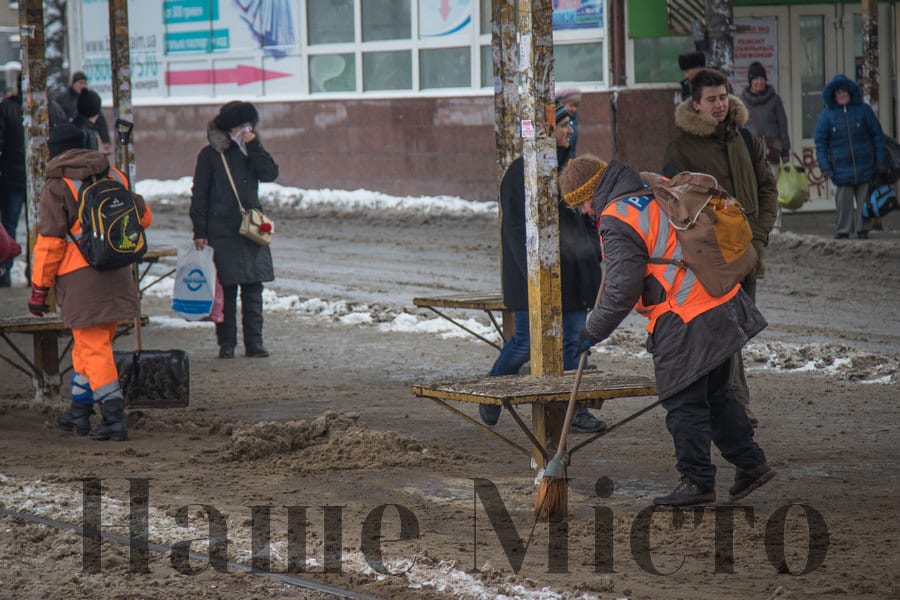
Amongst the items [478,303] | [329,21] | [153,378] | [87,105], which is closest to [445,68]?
[329,21]

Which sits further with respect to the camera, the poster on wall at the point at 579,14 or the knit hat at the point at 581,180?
the poster on wall at the point at 579,14

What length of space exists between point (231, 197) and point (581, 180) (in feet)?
17.5

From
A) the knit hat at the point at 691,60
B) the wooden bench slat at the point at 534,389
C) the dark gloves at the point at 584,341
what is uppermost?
the knit hat at the point at 691,60

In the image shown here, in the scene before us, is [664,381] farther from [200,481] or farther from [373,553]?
[200,481]

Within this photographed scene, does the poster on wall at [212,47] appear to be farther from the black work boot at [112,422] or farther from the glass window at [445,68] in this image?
the black work boot at [112,422]

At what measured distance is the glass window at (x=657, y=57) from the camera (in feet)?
61.9

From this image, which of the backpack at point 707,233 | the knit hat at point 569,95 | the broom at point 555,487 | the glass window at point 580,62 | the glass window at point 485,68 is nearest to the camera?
the backpack at point 707,233

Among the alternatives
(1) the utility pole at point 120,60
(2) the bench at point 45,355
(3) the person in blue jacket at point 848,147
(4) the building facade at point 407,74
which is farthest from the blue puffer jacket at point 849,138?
(2) the bench at point 45,355

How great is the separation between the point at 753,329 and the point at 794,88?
1419 cm

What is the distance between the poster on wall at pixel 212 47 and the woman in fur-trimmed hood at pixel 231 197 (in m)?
12.6

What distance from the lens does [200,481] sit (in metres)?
7.13

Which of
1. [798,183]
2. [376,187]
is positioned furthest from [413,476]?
[376,187]

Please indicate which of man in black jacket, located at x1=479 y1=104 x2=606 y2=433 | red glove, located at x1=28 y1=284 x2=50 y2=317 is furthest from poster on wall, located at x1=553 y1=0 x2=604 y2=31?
red glove, located at x1=28 y1=284 x2=50 y2=317

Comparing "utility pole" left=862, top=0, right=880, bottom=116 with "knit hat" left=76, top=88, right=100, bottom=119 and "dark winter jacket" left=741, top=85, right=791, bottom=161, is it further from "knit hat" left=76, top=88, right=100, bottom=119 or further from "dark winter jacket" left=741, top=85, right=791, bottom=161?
"knit hat" left=76, top=88, right=100, bottom=119
